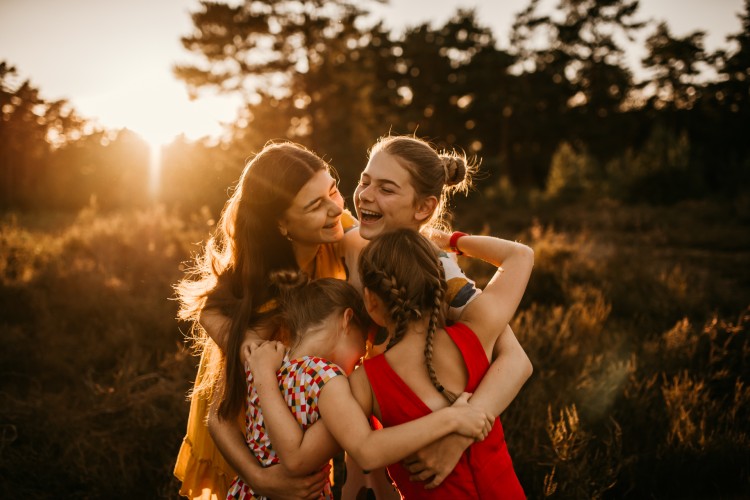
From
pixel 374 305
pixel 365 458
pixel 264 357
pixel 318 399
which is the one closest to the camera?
pixel 365 458

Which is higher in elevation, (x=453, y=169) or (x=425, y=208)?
(x=453, y=169)

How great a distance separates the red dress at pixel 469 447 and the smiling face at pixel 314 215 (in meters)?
0.90

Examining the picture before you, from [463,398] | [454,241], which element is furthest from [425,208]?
[463,398]

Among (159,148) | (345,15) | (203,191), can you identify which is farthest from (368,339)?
(345,15)

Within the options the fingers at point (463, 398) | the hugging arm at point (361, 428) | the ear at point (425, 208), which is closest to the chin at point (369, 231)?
the ear at point (425, 208)

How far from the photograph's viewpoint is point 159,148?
1551cm

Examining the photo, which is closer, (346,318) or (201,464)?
(346,318)

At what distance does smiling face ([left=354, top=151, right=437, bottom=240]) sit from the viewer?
2.65 metres

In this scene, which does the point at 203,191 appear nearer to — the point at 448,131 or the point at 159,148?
the point at 159,148

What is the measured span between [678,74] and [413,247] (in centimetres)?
3486

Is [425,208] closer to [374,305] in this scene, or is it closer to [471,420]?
[374,305]

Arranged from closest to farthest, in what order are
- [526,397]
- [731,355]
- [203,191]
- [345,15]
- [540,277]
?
[526,397] < [731,355] < [540,277] < [203,191] < [345,15]

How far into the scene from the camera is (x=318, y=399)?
6.10ft

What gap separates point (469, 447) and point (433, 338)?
1.41 ft
